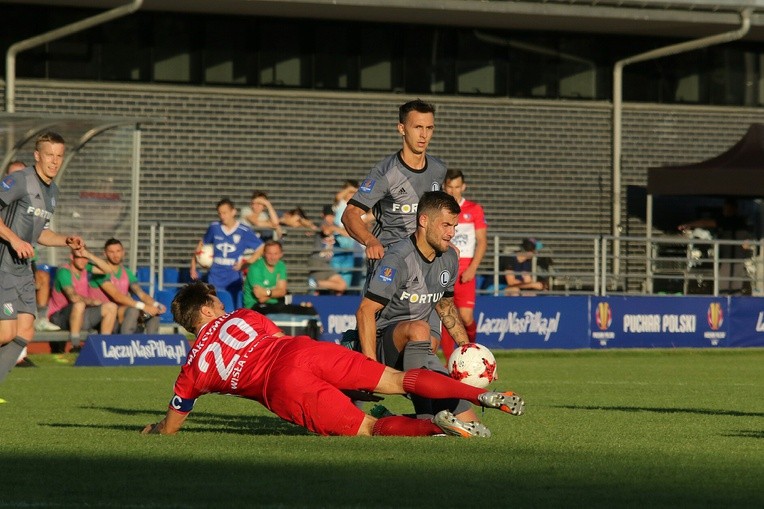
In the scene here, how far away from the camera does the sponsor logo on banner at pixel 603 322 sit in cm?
2192

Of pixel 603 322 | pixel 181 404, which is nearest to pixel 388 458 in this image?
pixel 181 404

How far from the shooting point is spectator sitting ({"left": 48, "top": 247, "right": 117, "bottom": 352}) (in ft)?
58.6

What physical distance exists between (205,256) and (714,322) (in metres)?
7.85

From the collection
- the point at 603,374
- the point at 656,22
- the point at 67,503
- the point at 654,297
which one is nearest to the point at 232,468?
the point at 67,503

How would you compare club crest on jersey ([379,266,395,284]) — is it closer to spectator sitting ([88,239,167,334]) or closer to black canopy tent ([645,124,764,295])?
spectator sitting ([88,239,167,334])

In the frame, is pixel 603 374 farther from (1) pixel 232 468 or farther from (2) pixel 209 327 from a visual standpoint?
(1) pixel 232 468

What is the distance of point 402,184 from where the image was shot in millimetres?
9992

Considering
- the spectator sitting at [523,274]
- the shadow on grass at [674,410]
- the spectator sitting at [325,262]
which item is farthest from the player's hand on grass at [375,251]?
the spectator sitting at [523,274]

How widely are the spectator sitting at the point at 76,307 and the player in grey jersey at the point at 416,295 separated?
30.4ft

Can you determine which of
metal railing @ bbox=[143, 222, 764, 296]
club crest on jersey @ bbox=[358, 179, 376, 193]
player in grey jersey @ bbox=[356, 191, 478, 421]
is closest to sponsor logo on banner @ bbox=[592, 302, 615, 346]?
metal railing @ bbox=[143, 222, 764, 296]

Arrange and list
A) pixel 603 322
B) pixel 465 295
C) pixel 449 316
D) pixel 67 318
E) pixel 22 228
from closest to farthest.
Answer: pixel 449 316
pixel 22 228
pixel 465 295
pixel 67 318
pixel 603 322

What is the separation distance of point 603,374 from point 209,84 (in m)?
11.2

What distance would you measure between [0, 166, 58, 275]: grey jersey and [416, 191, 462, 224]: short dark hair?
376 centimetres

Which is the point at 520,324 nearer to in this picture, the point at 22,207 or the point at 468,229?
the point at 468,229
